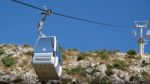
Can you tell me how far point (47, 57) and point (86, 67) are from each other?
26.3 meters

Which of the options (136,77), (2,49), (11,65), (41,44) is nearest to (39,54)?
(41,44)

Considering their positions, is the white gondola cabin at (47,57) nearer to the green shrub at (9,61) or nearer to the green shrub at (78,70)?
the green shrub at (78,70)

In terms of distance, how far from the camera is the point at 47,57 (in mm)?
26219

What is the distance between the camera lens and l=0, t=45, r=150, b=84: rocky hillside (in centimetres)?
4848

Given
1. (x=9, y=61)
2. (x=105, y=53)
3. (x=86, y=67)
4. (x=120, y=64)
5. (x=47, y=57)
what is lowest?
(x=86, y=67)

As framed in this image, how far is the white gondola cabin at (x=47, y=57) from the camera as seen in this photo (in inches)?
1029

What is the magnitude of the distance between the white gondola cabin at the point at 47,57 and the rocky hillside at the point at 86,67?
20.3 meters

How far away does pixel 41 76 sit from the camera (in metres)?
27.5

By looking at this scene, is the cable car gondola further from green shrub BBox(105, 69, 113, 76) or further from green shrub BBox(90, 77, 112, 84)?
green shrub BBox(105, 69, 113, 76)

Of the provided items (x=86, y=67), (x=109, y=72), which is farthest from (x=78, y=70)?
(x=109, y=72)

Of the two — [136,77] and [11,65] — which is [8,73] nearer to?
[11,65]

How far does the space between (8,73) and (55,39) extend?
82.6ft

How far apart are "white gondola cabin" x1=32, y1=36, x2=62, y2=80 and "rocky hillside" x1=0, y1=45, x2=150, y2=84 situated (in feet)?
66.5

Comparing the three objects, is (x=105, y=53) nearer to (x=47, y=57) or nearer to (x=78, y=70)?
(x=78, y=70)
